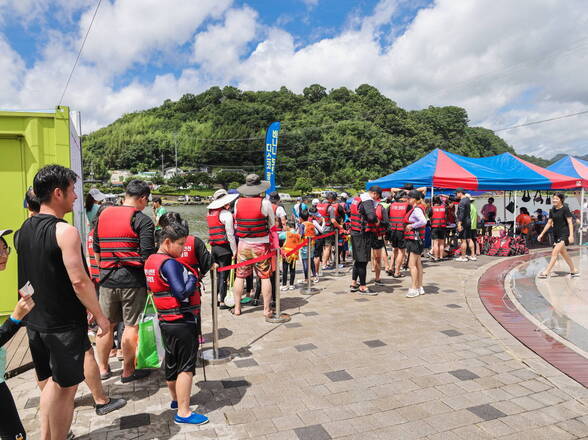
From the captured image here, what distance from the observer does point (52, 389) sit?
95.3 inches

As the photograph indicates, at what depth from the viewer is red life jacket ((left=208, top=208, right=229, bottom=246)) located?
5805 mm

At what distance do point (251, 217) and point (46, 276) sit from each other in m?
3.25

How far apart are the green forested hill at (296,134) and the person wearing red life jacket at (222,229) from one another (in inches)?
2635

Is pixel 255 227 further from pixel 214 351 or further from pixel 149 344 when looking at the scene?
pixel 149 344

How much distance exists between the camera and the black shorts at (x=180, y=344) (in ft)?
9.62

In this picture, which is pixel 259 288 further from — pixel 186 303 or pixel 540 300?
pixel 540 300

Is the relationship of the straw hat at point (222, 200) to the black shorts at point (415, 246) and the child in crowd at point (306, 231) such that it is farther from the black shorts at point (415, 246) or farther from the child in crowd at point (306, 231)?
the black shorts at point (415, 246)

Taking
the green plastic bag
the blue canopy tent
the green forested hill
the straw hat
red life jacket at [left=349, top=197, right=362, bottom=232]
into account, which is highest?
the green forested hill

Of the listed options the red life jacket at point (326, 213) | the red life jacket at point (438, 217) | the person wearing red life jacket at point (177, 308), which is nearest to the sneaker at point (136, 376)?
the person wearing red life jacket at point (177, 308)

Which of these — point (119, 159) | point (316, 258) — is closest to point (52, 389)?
point (316, 258)

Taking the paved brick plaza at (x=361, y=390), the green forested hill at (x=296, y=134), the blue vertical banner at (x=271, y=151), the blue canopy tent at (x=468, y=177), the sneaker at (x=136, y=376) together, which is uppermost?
the green forested hill at (x=296, y=134)

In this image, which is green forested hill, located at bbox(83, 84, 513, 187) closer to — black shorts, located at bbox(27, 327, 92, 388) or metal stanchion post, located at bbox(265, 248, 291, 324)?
metal stanchion post, located at bbox(265, 248, 291, 324)

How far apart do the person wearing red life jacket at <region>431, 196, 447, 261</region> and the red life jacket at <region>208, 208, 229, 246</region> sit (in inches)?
237

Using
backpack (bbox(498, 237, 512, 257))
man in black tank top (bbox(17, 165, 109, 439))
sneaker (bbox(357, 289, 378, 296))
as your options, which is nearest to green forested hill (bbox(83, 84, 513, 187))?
backpack (bbox(498, 237, 512, 257))
